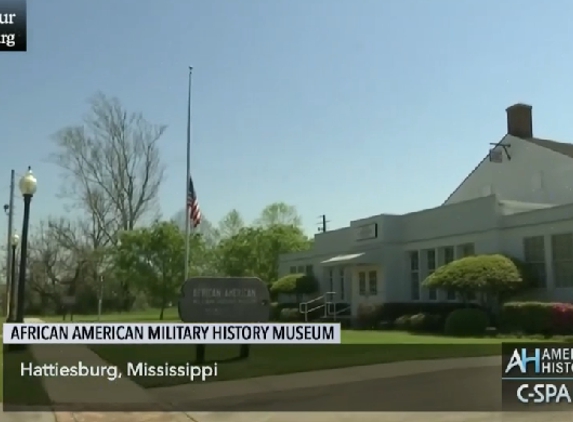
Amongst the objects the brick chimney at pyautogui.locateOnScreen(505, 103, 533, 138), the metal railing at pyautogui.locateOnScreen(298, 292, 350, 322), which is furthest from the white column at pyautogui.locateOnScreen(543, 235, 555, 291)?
the metal railing at pyautogui.locateOnScreen(298, 292, 350, 322)

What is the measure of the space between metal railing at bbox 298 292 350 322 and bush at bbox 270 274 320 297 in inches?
7.5

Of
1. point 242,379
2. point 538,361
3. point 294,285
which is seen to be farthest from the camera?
point 294,285

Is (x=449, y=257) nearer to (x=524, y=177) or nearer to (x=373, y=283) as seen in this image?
(x=373, y=283)

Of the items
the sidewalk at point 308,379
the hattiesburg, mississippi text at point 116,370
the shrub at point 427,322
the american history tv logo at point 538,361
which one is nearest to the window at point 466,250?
the shrub at point 427,322

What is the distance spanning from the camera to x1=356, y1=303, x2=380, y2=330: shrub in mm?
8552

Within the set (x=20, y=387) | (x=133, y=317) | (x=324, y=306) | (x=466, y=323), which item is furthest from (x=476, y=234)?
(x=20, y=387)

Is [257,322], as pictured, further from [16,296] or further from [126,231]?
[16,296]

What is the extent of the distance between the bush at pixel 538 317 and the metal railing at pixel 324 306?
217cm

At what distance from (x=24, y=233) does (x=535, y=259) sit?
716 cm

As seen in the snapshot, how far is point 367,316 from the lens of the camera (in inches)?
344

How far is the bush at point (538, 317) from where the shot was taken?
8.61 metres

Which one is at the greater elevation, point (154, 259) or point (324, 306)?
point (154, 259)

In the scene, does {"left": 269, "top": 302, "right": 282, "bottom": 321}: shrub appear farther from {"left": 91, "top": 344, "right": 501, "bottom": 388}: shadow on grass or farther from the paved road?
the paved road

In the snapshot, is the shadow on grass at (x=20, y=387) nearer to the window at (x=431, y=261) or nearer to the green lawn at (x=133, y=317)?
the green lawn at (x=133, y=317)
